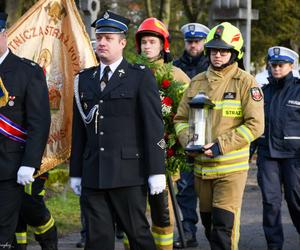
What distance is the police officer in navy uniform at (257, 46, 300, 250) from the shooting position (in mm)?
9047

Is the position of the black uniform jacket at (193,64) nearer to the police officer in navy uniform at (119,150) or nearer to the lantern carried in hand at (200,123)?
the lantern carried in hand at (200,123)

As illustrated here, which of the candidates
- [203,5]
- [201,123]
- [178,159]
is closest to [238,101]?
[201,123]

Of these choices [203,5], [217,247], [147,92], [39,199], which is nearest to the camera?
[147,92]

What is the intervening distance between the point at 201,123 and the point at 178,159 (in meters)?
0.77

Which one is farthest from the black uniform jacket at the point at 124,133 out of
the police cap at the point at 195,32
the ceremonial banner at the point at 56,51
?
the police cap at the point at 195,32

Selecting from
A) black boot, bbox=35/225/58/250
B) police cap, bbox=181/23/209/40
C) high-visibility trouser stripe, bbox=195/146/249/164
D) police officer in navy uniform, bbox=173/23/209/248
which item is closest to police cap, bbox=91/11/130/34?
high-visibility trouser stripe, bbox=195/146/249/164

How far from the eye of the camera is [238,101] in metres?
7.65

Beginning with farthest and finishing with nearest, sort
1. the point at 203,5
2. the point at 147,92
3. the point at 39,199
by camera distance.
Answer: the point at 203,5 → the point at 39,199 → the point at 147,92

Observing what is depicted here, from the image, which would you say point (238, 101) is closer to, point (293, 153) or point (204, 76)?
point (204, 76)

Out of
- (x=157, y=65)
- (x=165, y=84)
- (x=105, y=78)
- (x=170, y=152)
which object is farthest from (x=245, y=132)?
(x=105, y=78)

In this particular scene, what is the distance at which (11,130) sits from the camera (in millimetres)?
6996

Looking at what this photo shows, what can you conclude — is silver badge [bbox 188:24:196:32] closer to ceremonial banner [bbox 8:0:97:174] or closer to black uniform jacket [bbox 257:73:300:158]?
black uniform jacket [bbox 257:73:300:158]

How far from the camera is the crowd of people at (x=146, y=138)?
22.3 feet

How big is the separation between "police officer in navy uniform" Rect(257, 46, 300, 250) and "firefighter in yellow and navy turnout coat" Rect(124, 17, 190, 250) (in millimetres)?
1024
